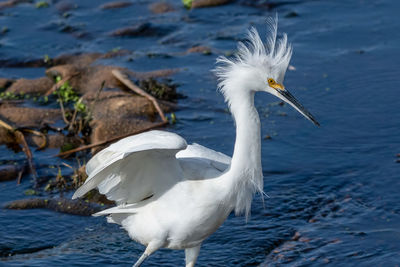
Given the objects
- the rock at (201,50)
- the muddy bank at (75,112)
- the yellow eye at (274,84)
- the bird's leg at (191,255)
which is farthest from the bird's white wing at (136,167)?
the rock at (201,50)

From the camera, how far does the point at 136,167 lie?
4801 mm

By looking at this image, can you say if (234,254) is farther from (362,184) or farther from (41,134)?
(41,134)

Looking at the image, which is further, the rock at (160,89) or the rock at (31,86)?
the rock at (31,86)

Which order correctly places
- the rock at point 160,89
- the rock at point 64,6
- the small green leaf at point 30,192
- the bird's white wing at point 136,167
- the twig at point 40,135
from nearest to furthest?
the bird's white wing at point 136,167 → the small green leaf at point 30,192 → the twig at point 40,135 → the rock at point 160,89 → the rock at point 64,6

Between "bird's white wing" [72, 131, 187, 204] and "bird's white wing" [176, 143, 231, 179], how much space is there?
0.26ft

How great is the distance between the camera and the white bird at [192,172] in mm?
4594

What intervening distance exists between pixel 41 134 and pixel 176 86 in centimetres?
201

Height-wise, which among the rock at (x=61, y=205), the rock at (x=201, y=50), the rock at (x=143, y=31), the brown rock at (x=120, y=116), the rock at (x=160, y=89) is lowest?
the rock at (x=61, y=205)

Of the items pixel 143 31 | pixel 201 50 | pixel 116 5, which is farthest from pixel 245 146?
pixel 116 5

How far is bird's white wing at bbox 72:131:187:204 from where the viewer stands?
14.5 ft

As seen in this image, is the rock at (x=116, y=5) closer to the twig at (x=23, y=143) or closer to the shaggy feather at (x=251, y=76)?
the twig at (x=23, y=143)

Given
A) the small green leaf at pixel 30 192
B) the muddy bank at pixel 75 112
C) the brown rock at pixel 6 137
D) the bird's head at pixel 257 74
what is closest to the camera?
the bird's head at pixel 257 74

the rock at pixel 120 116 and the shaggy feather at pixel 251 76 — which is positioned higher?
the shaggy feather at pixel 251 76

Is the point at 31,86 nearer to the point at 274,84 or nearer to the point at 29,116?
the point at 29,116
